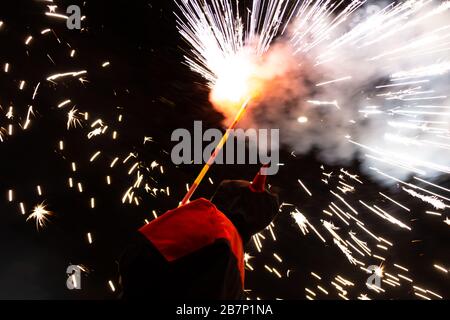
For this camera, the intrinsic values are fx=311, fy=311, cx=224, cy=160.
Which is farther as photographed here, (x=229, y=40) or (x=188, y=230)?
(x=229, y=40)

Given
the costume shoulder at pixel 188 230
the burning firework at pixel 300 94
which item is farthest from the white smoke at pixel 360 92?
the costume shoulder at pixel 188 230

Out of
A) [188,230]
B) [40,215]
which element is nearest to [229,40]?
[188,230]

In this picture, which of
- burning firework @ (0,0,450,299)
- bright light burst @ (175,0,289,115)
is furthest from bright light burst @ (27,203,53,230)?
bright light burst @ (175,0,289,115)

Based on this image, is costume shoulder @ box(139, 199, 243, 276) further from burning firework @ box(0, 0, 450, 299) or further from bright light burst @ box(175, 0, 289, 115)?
bright light burst @ box(175, 0, 289, 115)

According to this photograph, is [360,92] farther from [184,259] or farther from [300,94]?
[184,259]

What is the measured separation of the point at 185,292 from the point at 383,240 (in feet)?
16.6

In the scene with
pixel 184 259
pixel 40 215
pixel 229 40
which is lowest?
pixel 40 215

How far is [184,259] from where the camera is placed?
1064mm

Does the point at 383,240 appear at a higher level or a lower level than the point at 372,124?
lower

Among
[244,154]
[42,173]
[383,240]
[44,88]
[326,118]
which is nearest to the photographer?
[44,88]

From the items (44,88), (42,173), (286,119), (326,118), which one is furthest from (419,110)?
(42,173)

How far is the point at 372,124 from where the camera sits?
11.2 feet

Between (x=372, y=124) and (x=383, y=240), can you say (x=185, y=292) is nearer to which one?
(x=372, y=124)

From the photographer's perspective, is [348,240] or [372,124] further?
[348,240]
